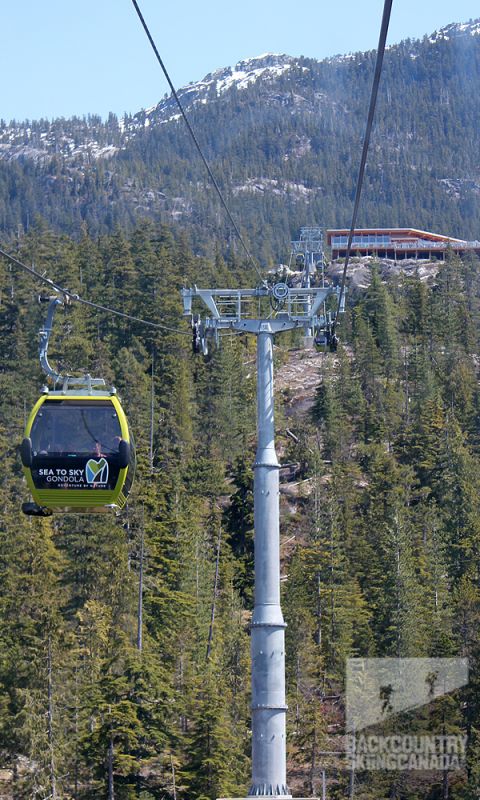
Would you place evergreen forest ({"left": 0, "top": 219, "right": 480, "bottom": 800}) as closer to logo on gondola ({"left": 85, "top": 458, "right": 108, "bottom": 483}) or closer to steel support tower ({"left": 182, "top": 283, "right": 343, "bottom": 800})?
logo on gondola ({"left": 85, "top": 458, "right": 108, "bottom": 483})

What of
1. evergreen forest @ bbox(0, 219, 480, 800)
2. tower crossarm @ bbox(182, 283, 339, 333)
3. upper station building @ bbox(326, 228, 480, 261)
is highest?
upper station building @ bbox(326, 228, 480, 261)

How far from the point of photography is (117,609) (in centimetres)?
5797

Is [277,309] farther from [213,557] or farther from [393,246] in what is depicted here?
[393,246]

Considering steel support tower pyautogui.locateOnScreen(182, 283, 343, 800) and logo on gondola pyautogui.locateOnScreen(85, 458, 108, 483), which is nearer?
steel support tower pyautogui.locateOnScreen(182, 283, 343, 800)

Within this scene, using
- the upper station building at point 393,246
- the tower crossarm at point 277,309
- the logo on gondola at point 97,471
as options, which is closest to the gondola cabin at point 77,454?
the logo on gondola at point 97,471

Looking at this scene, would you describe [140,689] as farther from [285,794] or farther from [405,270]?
[405,270]

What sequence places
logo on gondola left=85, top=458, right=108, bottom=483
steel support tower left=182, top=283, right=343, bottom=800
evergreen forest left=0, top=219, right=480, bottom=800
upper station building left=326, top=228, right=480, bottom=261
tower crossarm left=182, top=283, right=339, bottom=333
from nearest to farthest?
steel support tower left=182, top=283, right=343, bottom=800, tower crossarm left=182, top=283, right=339, bottom=333, logo on gondola left=85, top=458, right=108, bottom=483, evergreen forest left=0, top=219, right=480, bottom=800, upper station building left=326, top=228, right=480, bottom=261

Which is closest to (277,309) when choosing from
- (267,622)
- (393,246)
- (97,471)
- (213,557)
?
(97,471)

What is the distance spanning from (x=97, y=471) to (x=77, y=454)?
0.41 metres

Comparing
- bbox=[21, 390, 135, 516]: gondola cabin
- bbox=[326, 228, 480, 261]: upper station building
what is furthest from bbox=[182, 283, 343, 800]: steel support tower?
bbox=[326, 228, 480, 261]: upper station building

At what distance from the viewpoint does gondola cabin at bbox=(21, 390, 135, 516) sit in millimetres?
20750

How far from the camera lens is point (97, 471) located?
2073cm

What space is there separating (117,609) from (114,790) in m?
13.1

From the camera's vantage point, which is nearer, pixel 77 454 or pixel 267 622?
pixel 267 622
